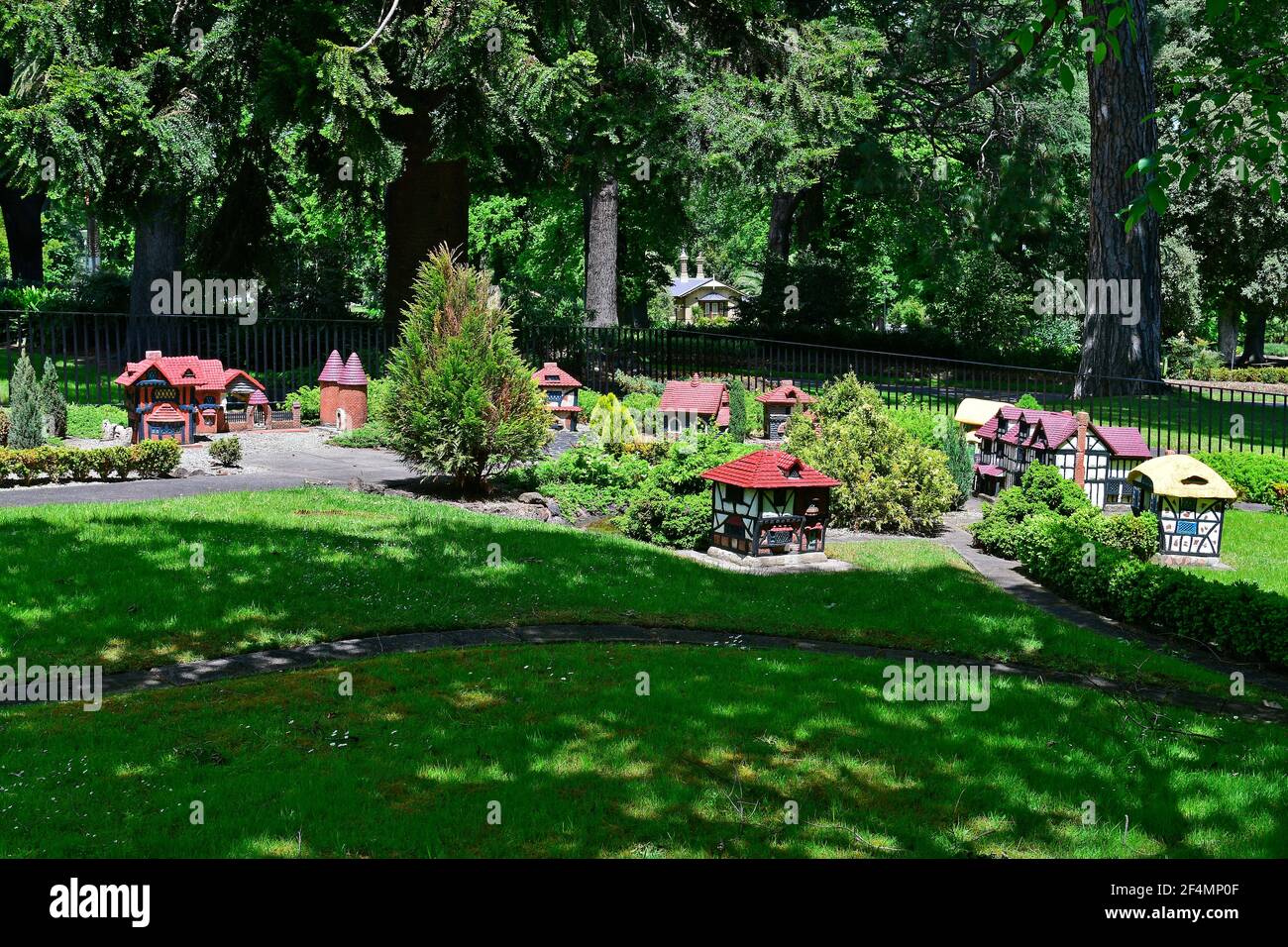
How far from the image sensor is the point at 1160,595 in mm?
12781

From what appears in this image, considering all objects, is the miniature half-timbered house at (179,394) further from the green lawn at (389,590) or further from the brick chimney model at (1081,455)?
the brick chimney model at (1081,455)

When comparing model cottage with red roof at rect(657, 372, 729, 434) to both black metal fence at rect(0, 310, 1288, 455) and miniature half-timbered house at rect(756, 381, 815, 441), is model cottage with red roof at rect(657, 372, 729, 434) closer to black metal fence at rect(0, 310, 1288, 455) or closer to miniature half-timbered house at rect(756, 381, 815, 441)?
miniature half-timbered house at rect(756, 381, 815, 441)

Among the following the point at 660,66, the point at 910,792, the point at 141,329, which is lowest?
the point at 910,792

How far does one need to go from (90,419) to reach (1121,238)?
2375 centimetres

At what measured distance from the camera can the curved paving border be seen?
30.9 ft

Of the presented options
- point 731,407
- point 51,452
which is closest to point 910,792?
point 51,452

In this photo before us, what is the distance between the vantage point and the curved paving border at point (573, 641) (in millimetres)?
9422

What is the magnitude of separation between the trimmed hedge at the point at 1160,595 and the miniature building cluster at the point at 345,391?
14.7 m

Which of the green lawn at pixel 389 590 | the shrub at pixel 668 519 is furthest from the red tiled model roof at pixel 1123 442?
the shrub at pixel 668 519

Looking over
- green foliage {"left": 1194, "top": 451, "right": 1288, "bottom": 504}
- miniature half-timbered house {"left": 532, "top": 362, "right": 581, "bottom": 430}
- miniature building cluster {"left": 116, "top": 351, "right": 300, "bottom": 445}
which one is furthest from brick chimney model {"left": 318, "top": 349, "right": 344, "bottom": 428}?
green foliage {"left": 1194, "top": 451, "right": 1288, "bottom": 504}

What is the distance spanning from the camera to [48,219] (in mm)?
60188
